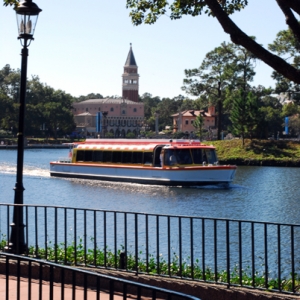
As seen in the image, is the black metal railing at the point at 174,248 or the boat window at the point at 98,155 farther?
the boat window at the point at 98,155

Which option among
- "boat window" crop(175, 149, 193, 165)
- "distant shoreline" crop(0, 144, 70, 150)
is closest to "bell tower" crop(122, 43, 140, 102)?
"distant shoreline" crop(0, 144, 70, 150)

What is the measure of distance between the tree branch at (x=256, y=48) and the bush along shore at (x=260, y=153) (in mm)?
51314

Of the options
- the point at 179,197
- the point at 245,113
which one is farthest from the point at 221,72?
the point at 179,197

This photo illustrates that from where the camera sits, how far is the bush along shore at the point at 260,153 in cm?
5969

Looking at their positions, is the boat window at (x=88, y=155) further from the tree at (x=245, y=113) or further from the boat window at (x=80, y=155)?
the tree at (x=245, y=113)

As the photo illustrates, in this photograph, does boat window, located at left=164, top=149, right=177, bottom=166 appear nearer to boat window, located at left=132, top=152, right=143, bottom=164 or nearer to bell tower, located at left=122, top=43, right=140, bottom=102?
boat window, located at left=132, top=152, right=143, bottom=164

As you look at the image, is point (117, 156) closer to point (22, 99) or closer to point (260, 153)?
point (260, 153)

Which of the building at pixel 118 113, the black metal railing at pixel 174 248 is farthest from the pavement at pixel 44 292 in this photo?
the building at pixel 118 113

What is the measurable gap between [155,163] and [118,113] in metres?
125

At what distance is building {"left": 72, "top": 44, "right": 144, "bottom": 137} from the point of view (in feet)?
519

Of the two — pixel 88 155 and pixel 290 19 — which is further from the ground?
pixel 290 19

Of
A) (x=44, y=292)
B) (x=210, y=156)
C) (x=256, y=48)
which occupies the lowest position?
(x=44, y=292)

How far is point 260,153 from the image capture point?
63094mm

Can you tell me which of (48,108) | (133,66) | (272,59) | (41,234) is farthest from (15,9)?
(133,66)
